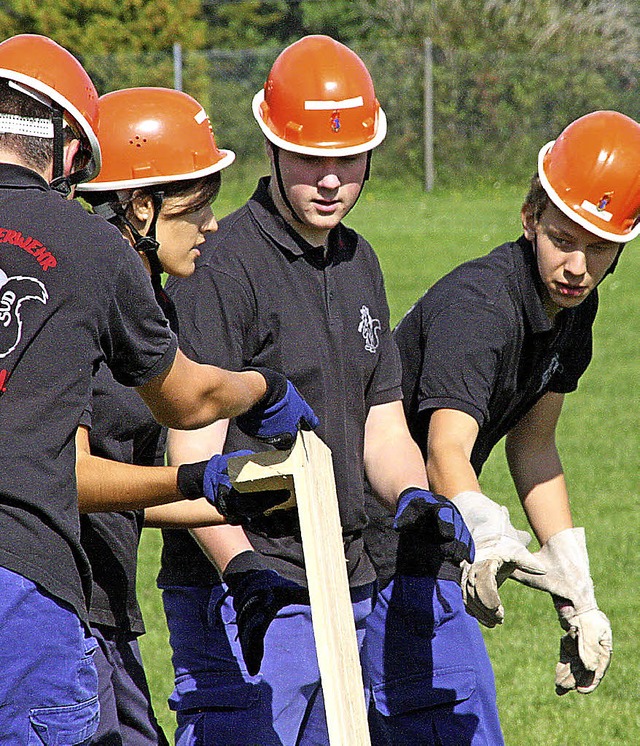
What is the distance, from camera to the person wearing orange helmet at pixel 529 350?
379 cm

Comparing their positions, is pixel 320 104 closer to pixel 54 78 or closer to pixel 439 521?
pixel 54 78

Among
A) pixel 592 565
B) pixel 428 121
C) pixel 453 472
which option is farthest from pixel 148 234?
pixel 428 121

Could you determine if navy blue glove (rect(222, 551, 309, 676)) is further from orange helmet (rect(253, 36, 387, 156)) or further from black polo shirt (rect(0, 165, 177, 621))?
orange helmet (rect(253, 36, 387, 156))

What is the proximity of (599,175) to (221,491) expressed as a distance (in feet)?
6.03

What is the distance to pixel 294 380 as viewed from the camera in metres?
3.65

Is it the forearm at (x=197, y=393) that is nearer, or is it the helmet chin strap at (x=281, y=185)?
the forearm at (x=197, y=393)

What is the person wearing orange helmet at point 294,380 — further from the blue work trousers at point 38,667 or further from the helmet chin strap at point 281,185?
the blue work trousers at point 38,667

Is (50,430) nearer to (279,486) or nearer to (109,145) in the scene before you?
(279,486)

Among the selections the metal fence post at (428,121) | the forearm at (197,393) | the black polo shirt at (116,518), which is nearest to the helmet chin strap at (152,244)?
the black polo shirt at (116,518)

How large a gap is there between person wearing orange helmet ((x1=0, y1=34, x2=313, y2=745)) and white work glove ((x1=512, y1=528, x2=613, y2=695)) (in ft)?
6.37

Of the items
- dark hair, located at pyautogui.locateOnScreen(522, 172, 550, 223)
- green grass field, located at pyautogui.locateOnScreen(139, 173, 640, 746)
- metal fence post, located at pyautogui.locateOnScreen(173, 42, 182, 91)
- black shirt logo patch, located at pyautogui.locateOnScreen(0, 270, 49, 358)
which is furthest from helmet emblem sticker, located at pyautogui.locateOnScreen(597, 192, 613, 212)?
metal fence post, located at pyautogui.locateOnScreen(173, 42, 182, 91)

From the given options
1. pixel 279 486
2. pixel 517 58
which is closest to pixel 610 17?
pixel 517 58

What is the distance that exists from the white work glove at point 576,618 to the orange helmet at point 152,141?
1752 mm

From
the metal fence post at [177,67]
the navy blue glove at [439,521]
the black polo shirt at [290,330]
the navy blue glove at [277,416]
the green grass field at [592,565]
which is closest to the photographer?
the navy blue glove at [277,416]
